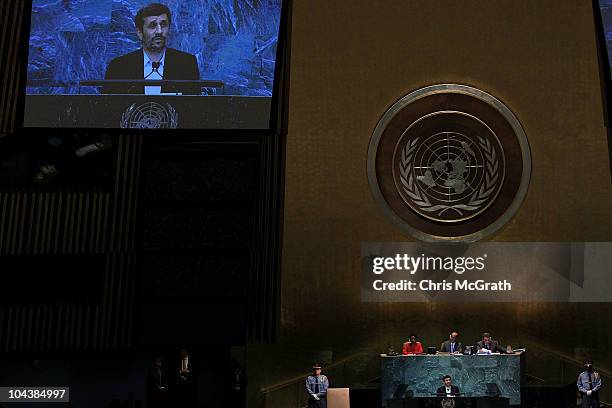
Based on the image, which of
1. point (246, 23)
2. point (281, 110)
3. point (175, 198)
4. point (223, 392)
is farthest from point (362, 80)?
point (223, 392)

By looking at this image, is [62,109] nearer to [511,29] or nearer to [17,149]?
[17,149]

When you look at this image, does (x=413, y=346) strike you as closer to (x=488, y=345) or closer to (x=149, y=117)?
(x=488, y=345)

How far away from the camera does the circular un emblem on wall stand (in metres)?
12.7

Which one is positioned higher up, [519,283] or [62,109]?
[62,109]

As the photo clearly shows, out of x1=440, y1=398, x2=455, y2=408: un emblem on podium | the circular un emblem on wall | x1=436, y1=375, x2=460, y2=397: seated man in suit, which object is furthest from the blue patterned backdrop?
x1=440, y1=398, x2=455, y2=408: un emblem on podium

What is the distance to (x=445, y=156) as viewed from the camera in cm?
1289

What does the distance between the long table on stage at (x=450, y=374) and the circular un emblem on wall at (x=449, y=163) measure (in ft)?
9.13

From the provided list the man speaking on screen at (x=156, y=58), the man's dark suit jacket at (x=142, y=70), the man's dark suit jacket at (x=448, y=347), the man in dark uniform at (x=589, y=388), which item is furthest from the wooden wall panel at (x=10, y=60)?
the man in dark uniform at (x=589, y=388)

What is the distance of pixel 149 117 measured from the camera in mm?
Result: 12547

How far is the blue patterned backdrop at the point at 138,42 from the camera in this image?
12.5 metres

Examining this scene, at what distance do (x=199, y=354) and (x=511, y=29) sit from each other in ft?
28.8

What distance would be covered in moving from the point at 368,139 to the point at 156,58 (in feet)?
14.5

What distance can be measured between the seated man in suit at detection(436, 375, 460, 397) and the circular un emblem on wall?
10.1ft

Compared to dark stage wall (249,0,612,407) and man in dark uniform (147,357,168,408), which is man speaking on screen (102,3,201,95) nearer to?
dark stage wall (249,0,612,407)
